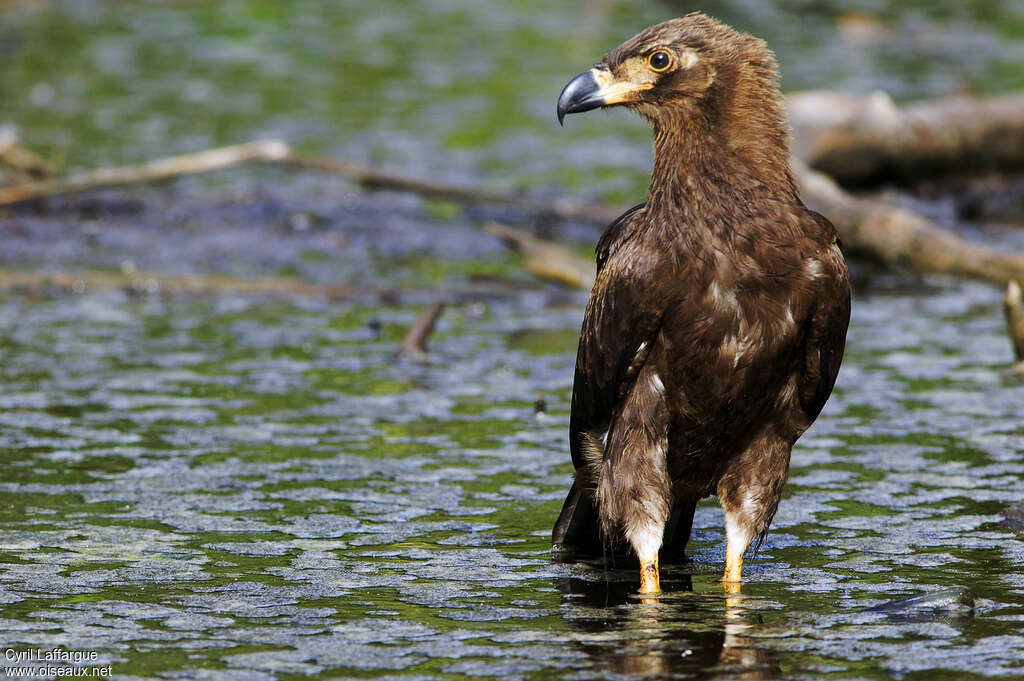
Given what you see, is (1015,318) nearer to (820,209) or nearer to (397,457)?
(820,209)

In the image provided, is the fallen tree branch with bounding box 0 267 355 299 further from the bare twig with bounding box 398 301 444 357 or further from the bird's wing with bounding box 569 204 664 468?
the bird's wing with bounding box 569 204 664 468

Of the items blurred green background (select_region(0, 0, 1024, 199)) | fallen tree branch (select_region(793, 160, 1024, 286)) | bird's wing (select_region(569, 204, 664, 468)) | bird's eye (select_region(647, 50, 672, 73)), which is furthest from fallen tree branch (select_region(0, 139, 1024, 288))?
bird's eye (select_region(647, 50, 672, 73))

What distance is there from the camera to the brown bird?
5680mm

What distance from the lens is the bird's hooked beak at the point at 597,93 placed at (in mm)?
6012

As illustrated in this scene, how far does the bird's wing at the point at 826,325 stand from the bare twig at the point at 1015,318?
276cm

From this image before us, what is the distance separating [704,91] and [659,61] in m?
0.21

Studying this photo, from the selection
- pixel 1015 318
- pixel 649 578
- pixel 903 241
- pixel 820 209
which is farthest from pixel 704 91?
pixel 820 209

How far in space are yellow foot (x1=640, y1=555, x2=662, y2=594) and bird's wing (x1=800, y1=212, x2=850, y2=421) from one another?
88 centimetres

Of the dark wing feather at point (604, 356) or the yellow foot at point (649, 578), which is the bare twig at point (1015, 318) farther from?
the yellow foot at point (649, 578)

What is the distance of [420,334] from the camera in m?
9.47

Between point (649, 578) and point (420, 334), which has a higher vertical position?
point (420, 334)

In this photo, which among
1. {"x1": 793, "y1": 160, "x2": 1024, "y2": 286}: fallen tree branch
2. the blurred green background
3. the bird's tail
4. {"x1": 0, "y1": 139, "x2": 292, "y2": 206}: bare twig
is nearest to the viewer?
the bird's tail

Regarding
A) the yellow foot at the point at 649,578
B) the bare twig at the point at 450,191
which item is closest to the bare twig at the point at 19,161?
the bare twig at the point at 450,191

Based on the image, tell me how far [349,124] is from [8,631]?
12.7 metres
